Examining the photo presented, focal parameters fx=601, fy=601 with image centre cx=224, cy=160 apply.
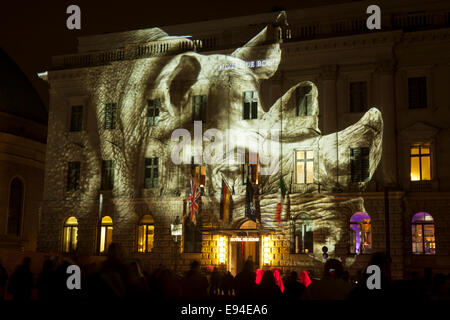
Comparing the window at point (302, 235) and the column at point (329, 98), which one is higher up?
the column at point (329, 98)

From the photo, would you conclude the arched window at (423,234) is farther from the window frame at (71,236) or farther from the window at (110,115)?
the window frame at (71,236)

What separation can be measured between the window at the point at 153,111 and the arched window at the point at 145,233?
6.01m

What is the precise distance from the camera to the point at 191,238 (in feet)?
121

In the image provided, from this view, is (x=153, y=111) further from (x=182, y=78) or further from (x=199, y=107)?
(x=199, y=107)

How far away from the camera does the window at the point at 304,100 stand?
3572 cm

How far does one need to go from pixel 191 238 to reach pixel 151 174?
5.02 meters

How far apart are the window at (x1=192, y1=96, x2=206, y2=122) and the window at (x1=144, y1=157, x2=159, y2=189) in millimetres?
3836

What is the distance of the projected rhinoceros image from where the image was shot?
34.5 m

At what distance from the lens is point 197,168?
3691 centimetres

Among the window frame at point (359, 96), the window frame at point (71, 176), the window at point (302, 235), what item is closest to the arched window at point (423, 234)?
the window at point (302, 235)

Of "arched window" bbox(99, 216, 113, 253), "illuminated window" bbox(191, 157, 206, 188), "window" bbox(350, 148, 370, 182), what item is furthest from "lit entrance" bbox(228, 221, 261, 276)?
"arched window" bbox(99, 216, 113, 253)

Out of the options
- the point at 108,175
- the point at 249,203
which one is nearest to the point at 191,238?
the point at 249,203

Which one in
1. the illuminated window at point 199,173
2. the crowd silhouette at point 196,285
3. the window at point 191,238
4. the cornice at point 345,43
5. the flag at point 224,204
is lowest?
the crowd silhouette at point 196,285
